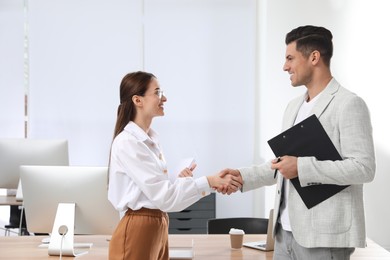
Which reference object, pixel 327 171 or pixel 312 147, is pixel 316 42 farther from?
pixel 327 171

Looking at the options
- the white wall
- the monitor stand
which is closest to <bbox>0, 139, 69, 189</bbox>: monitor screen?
the monitor stand

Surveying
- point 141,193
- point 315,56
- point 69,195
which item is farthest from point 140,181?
point 315,56

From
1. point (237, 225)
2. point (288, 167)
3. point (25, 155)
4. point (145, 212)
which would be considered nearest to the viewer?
point (288, 167)

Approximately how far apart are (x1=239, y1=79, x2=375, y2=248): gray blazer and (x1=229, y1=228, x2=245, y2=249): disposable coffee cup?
3.33 ft

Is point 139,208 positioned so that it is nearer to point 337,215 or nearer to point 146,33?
point 337,215

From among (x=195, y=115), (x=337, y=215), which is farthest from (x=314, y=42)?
(x=195, y=115)

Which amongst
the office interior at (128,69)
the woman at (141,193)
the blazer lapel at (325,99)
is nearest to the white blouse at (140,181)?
the woman at (141,193)

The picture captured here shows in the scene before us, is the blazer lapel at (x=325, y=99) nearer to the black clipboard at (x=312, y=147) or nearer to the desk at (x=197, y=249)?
the black clipboard at (x=312, y=147)

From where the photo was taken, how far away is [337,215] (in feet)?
7.39

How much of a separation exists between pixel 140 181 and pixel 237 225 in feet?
5.72

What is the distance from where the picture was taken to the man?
2.22 m

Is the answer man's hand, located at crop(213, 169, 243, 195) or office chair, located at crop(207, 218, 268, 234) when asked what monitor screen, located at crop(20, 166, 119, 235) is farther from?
office chair, located at crop(207, 218, 268, 234)

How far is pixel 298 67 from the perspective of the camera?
2.49 meters

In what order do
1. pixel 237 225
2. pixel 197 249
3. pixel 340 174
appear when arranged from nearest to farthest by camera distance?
pixel 340 174
pixel 197 249
pixel 237 225
